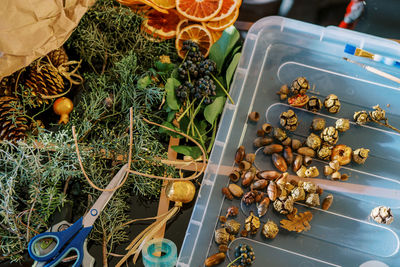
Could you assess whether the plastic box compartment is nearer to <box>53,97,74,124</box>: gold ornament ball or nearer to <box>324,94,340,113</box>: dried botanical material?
<box>324,94,340,113</box>: dried botanical material

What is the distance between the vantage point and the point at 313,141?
2.71 feet

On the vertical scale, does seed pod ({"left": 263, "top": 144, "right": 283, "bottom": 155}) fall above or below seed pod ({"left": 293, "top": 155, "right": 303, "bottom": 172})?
above

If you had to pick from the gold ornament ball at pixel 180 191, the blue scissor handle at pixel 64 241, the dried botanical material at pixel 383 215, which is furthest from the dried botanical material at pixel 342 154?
the blue scissor handle at pixel 64 241

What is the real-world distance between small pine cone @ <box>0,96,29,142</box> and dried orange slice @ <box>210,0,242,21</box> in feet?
1.50

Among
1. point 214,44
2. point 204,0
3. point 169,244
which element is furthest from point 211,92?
point 169,244

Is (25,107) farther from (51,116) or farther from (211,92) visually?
(211,92)

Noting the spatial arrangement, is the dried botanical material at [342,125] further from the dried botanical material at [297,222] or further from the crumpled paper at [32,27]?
the crumpled paper at [32,27]

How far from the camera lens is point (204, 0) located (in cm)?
85

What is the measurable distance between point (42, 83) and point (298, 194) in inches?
23.0

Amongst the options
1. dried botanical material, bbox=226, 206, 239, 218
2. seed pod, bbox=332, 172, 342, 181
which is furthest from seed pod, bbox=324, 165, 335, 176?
dried botanical material, bbox=226, 206, 239, 218

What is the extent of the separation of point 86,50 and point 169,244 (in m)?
0.46

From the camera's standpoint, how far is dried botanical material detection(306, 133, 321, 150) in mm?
827

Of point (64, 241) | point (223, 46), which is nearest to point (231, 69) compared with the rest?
point (223, 46)

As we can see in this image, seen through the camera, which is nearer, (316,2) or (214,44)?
(214,44)
